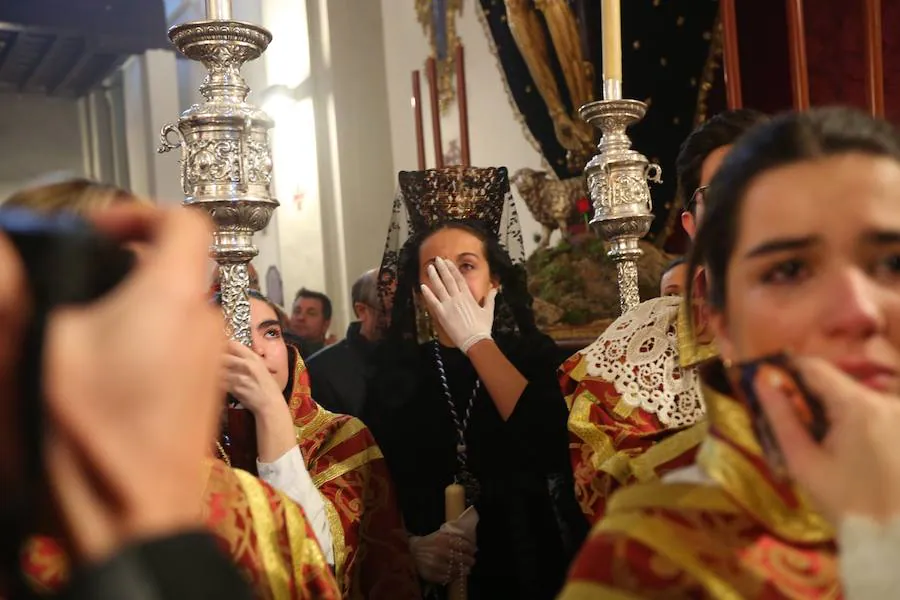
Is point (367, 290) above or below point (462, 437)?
above

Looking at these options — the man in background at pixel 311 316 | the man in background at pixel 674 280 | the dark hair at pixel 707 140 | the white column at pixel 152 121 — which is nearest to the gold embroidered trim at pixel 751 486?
the dark hair at pixel 707 140

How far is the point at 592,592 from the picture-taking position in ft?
2.51

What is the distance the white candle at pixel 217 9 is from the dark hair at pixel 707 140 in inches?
35.7

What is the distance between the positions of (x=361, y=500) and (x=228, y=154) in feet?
2.72

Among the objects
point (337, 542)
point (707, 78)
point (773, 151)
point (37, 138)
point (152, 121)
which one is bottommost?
point (337, 542)

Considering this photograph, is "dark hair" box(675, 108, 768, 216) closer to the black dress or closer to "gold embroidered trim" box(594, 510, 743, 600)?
the black dress

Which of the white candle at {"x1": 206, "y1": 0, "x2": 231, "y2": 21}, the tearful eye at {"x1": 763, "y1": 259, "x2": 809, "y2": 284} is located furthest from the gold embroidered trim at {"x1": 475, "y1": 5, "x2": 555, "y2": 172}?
the tearful eye at {"x1": 763, "y1": 259, "x2": 809, "y2": 284}

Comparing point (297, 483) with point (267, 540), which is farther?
point (297, 483)

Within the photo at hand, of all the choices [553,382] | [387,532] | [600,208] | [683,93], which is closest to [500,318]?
[553,382]

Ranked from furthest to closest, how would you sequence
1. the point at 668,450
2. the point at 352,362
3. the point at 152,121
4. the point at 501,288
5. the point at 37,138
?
the point at 37,138
the point at 152,121
the point at 352,362
the point at 501,288
the point at 668,450

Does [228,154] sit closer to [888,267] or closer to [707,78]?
[888,267]

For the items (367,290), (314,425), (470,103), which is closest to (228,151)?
(314,425)

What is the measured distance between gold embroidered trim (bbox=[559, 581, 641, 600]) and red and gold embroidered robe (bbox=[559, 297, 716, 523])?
2.28 ft

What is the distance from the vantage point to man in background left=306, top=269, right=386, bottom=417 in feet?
8.91
